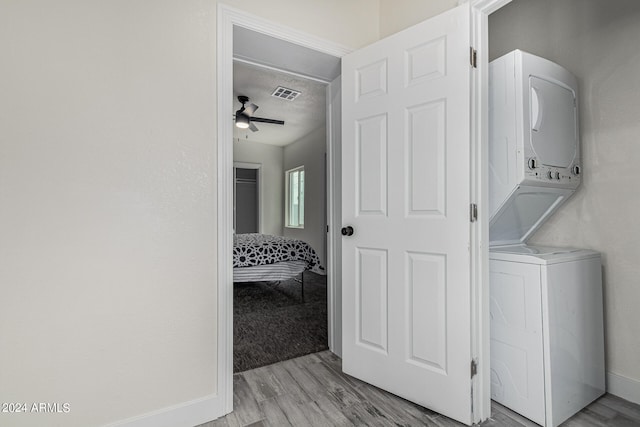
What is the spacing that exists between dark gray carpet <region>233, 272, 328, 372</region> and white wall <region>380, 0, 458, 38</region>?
2.41 m

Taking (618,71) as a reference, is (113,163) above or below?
below

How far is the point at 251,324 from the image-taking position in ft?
9.90

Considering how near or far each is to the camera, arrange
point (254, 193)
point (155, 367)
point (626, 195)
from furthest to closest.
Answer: point (254, 193), point (626, 195), point (155, 367)

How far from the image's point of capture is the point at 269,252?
3729 mm

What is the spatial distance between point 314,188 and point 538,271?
480cm

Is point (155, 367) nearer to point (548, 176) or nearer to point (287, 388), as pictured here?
point (287, 388)

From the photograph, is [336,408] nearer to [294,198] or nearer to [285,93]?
[285,93]

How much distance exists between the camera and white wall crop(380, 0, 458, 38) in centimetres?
183

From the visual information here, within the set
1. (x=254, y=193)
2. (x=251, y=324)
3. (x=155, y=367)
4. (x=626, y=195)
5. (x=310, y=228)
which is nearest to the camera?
(x=155, y=367)

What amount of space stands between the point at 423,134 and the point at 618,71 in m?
1.27

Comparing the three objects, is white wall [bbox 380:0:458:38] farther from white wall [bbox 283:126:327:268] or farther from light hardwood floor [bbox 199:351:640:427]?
white wall [bbox 283:126:327:268]

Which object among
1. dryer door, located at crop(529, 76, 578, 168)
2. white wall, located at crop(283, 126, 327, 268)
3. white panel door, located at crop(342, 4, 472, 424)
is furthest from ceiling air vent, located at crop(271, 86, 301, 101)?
dryer door, located at crop(529, 76, 578, 168)

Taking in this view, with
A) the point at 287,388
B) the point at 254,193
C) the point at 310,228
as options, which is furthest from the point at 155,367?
the point at 254,193

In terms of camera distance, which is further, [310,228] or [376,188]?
[310,228]
